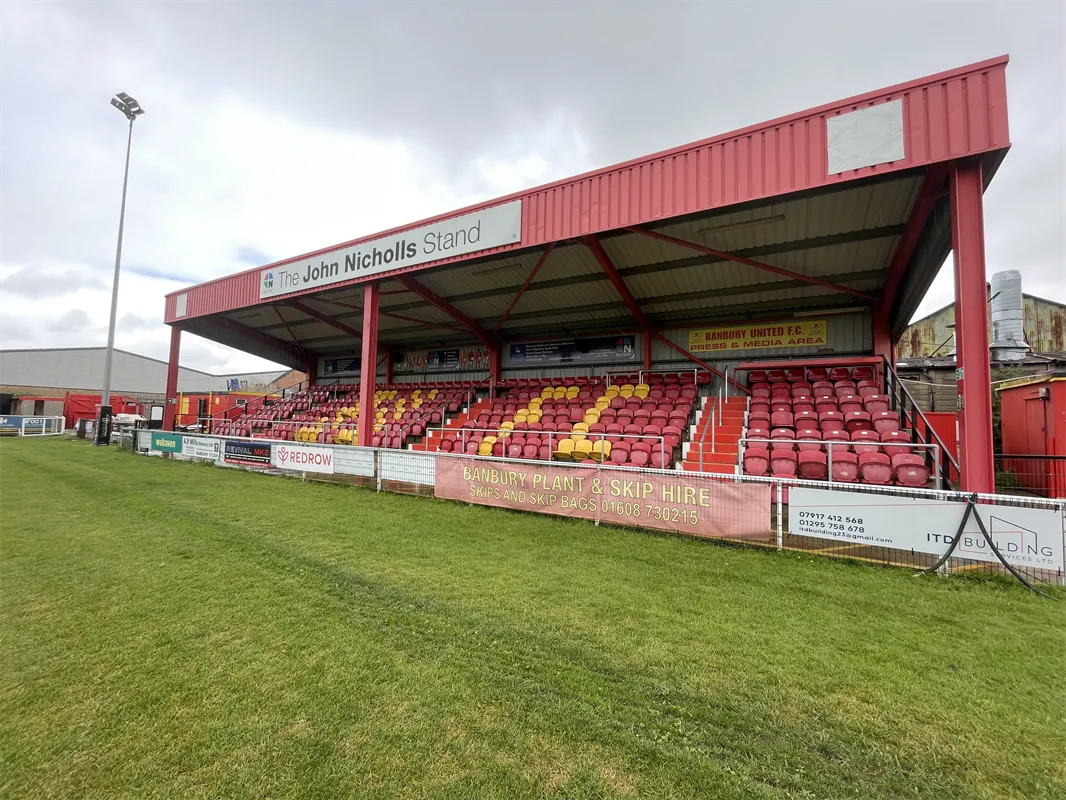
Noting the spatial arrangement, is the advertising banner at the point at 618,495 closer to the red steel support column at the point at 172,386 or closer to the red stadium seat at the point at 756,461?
the red stadium seat at the point at 756,461

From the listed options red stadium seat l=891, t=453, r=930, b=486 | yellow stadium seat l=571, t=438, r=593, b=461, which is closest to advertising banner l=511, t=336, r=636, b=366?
yellow stadium seat l=571, t=438, r=593, b=461

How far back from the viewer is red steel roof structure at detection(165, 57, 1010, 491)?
5848 mm

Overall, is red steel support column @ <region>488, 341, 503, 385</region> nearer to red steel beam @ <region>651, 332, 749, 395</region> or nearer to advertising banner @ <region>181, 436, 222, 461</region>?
red steel beam @ <region>651, 332, 749, 395</region>

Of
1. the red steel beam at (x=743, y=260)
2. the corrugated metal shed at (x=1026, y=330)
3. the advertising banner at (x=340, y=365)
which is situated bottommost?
the advertising banner at (x=340, y=365)

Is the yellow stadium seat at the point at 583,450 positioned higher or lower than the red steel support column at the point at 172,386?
lower

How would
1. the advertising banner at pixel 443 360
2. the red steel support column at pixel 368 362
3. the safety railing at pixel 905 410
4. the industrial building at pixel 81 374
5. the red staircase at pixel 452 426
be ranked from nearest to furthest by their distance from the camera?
the safety railing at pixel 905 410
the red steel support column at pixel 368 362
the red staircase at pixel 452 426
the advertising banner at pixel 443 360
the industrial building at pixel 81 374

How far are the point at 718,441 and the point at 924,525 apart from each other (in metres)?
4.96

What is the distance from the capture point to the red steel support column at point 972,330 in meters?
5.53

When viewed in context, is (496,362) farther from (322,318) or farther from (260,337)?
(260,337)

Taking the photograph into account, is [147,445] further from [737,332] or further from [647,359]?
[737,332]

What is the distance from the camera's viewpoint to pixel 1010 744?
7.43 feet

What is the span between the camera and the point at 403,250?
11047 millimetres

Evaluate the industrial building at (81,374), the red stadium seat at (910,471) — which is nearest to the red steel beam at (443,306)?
the red stadium seat at (910,471)

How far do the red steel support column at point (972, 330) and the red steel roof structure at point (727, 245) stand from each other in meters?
0.02
